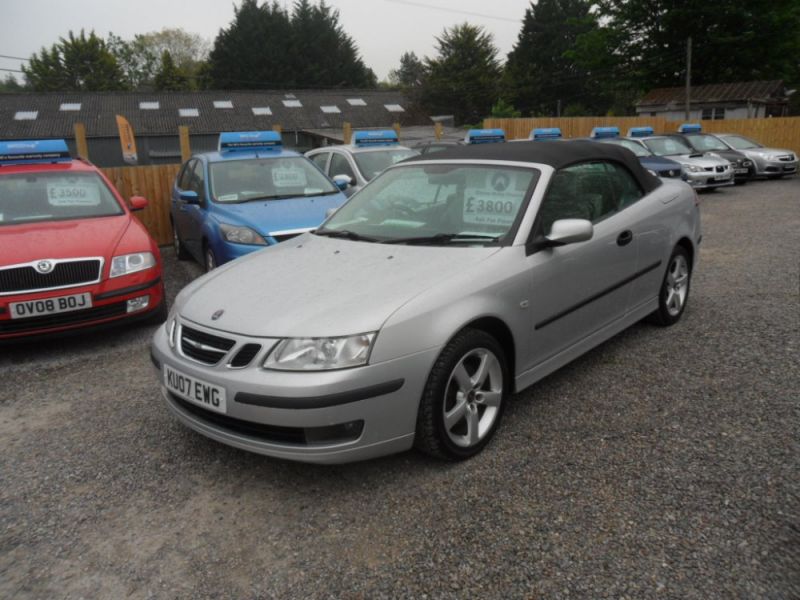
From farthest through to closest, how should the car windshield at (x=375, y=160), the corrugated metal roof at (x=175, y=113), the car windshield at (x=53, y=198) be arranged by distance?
the corrugated metal roof at (x=175, y=113) → the car windshield at (x=375, y=160) → the car windshield at (x=53, y=198)

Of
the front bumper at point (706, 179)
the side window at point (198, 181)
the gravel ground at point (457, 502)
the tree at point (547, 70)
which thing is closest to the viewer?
the gravel ground at point (457, 502)

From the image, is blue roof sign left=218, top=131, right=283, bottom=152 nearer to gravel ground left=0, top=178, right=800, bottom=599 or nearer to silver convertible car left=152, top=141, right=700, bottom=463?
silver convertible car left=152, top=141, right=700, bottom=463

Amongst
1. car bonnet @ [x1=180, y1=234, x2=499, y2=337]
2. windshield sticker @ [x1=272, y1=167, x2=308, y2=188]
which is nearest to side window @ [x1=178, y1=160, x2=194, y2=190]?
windshield sticker @ [x1=272, y1=167, x2=308, y2=188]

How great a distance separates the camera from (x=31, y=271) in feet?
16.1

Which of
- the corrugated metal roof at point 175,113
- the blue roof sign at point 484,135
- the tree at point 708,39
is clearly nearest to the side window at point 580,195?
the blue roof sign at point 484,135

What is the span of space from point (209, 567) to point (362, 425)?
838mm

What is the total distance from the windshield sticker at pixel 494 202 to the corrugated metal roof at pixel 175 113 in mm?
37656

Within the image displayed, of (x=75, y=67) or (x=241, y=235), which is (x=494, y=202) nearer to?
(x=241, y=235)

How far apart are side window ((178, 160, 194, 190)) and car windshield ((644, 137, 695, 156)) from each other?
1172 centimetres

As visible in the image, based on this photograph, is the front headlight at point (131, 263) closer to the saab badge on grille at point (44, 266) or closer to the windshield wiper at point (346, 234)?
the saab badge on grille at point (44, 266)

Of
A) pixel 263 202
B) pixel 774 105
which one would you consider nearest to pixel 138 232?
pixel 263 202

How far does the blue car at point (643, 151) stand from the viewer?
13797mm

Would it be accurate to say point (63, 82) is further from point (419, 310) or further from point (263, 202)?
point (419, 310)

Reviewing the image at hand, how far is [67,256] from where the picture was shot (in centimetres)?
503
